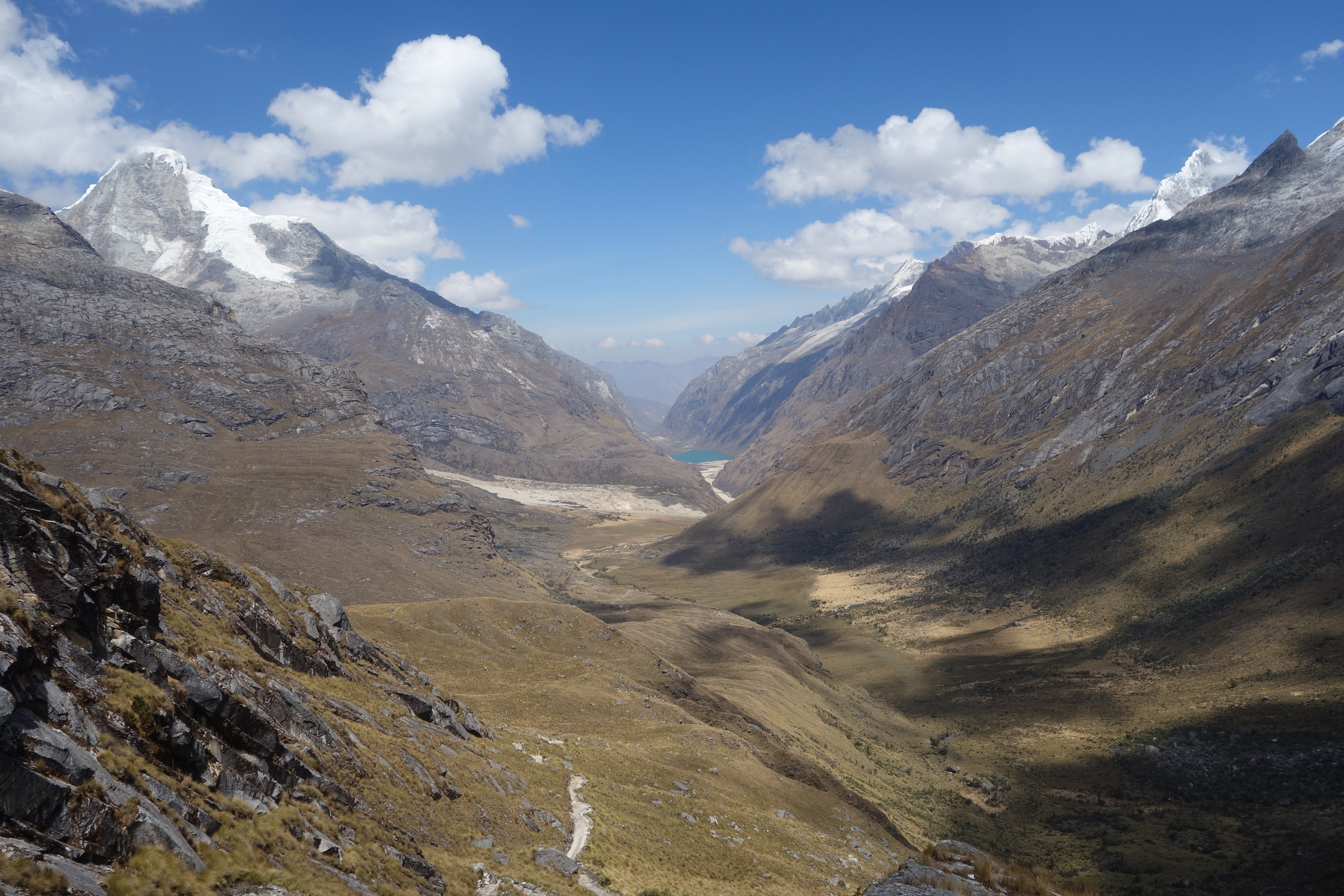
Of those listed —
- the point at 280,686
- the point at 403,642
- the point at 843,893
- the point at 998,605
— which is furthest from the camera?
the point at 998,605

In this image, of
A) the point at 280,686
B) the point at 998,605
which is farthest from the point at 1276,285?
the point at 280,686

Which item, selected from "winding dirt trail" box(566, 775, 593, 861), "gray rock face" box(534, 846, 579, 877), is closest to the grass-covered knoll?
"winding dirt trail" box(566, 775, 593, 861)

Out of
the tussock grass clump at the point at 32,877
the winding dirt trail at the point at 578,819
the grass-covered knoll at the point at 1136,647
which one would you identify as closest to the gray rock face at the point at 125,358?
the grass-covered knoll at the point at 1136,647

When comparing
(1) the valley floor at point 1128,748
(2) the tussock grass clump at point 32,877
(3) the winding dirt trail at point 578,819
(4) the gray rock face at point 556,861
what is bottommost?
(1) the valley floor at point 1128,748

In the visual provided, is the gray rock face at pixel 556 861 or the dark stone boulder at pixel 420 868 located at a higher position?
the dark stone boulder at pixel 420 868

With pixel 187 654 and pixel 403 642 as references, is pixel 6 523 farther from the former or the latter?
pixel 403 642

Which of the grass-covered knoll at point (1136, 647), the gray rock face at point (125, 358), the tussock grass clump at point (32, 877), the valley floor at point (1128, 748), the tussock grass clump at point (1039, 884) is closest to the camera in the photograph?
the tussock grass clump at point (32, 877)

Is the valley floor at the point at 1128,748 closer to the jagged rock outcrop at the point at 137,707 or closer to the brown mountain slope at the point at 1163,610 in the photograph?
the brown mountain slope at the point at 1163,610

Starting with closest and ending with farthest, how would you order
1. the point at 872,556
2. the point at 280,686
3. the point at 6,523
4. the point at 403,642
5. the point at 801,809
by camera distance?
the point at 6,523
the point at 280,686
the point at 801,809
the point at 403,642
the point at 872,556
